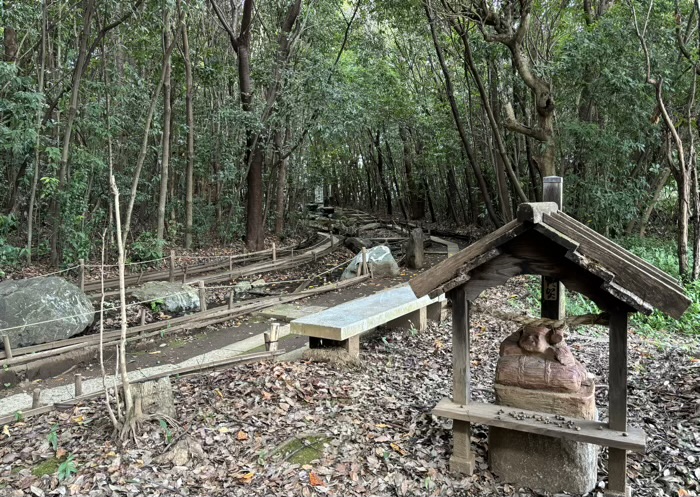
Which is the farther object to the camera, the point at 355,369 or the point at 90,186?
the point at 90,186

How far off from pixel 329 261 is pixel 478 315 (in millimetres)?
7659

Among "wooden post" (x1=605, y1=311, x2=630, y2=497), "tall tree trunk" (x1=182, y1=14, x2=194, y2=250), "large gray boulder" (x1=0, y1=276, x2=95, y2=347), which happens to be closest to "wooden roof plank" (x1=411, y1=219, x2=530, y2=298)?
"wooden post" (x1=605, y1=311, x2=630, y2=497)

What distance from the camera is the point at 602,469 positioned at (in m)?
3.79

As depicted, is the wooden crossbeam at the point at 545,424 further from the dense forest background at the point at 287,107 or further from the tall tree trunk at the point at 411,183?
the tall tree trunk at the point at 411,183

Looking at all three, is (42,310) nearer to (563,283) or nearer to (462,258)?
(462,258)

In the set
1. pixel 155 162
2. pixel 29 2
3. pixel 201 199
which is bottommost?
pixel 201 199

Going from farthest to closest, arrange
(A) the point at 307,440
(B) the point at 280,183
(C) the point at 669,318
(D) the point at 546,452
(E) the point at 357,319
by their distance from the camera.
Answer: (B) the point at 280,183 → (C) the point at 669,318 → (E) the point at 357,319 → (A) the point at 307,440 → (D) the point at 546,452

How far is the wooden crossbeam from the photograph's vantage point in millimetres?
3213

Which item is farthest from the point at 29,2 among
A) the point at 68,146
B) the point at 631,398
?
the point at 631,398

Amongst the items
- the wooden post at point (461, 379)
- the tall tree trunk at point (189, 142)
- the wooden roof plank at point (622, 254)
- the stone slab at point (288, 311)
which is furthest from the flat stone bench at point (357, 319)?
the tall tree trunk at point (189, 142)

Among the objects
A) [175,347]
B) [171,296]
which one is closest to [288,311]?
[171,296]

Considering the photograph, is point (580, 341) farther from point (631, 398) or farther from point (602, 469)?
point (602, 469)

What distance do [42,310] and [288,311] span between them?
12.2ft

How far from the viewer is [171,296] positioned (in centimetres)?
905
